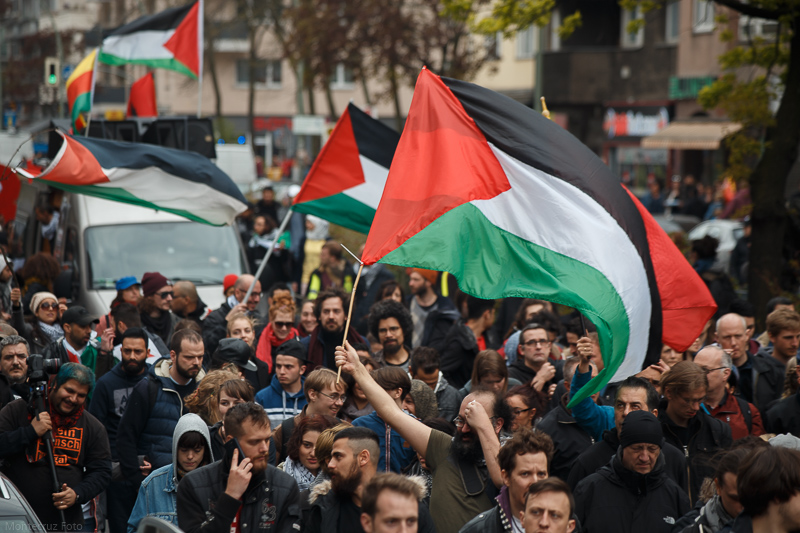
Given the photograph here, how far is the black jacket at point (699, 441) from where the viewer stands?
6.11 m

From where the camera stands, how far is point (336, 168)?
872 cm

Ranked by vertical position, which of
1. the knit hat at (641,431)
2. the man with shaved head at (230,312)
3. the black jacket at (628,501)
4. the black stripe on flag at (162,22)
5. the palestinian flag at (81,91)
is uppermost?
the black stripe on flag at (162,22)

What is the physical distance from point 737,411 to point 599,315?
1.65 meters

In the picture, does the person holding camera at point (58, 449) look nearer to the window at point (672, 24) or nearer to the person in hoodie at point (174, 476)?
the person in hoodie at point (174, 476)

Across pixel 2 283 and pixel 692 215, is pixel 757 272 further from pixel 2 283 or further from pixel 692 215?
pixel 692 215

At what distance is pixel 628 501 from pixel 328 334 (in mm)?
3935

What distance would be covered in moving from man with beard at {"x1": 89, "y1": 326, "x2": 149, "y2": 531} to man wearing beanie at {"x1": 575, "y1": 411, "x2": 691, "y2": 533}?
138 inches

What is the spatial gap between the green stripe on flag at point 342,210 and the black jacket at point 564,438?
293 centimetres

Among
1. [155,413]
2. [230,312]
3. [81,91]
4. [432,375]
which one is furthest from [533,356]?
[81,91]

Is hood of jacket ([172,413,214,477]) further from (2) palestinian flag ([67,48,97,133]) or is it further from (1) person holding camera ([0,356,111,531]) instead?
(2) palestinian flag ([67,48,97,133])

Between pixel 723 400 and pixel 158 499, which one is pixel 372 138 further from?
pixel 158 499

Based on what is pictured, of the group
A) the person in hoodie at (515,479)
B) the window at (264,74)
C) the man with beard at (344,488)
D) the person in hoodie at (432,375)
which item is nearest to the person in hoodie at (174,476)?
the man with beard at (344,488)

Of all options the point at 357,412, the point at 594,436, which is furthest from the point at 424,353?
the point at 594,436

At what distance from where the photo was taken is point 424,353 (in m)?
7.40
